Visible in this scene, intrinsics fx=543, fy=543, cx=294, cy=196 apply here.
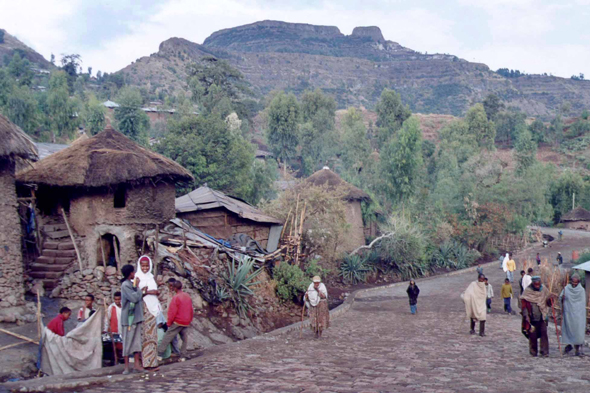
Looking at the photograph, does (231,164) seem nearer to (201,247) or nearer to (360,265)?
(360,265)

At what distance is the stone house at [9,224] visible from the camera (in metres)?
11.8

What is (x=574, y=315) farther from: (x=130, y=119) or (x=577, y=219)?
(x=577, y=219)

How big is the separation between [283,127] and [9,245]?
44.8 metres

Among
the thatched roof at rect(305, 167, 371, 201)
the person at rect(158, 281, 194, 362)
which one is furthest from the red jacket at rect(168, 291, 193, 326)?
the thatched roof at rect(305, 167, 371, 201)

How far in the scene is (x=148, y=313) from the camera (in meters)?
7.64

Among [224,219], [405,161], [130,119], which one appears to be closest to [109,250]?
[224,219]

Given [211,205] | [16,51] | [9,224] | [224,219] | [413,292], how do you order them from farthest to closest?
[16,51], [224,219], [211,205], [413,292], [9,224]

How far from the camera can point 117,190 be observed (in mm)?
15438

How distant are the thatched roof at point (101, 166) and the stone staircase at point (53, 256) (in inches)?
53.0

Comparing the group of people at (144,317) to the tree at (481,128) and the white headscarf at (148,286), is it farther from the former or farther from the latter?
the tree at (481,128)

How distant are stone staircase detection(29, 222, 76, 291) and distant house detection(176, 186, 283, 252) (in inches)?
156

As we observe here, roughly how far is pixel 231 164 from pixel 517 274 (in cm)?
1656

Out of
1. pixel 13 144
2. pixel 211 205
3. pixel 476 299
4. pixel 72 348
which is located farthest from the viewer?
pixel 211 205

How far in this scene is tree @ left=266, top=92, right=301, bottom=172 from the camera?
55.7 metres
